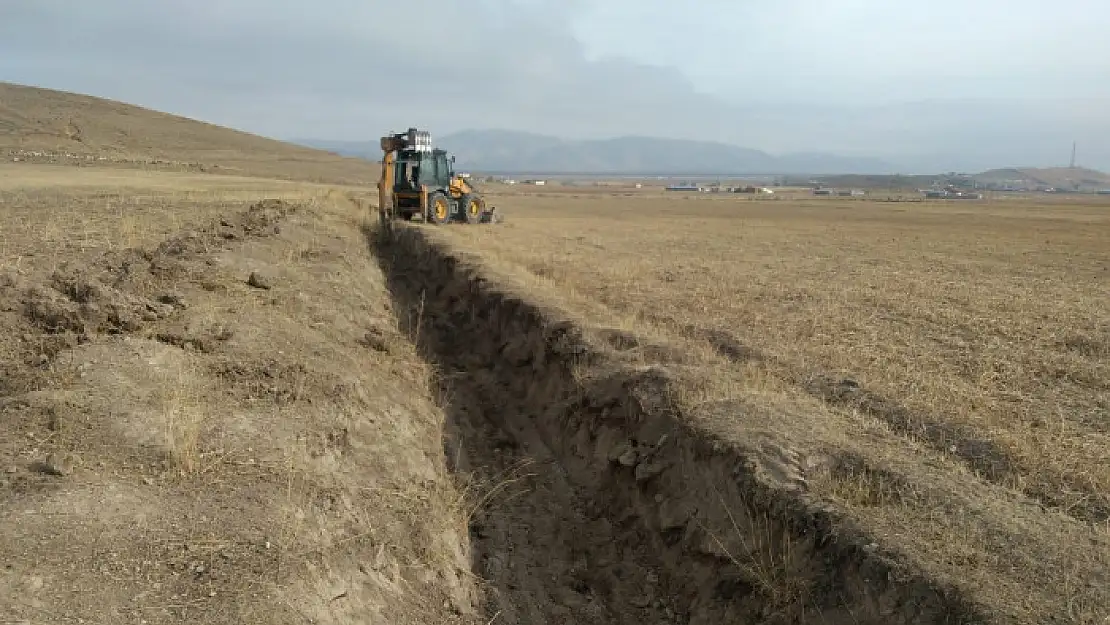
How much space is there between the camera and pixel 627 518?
271 inches

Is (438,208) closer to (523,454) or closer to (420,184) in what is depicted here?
A: (420,184)

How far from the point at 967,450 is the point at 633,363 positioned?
11.3 ft

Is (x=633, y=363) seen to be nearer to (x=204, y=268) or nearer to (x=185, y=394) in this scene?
(x=185, y=394)

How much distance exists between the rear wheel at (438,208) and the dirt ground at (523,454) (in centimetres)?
1237

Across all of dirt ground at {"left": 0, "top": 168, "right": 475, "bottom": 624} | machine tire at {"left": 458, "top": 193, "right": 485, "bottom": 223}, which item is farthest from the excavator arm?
dirt ground at {"left": 0, "top": 168, "right": 475, "bottom": 624}

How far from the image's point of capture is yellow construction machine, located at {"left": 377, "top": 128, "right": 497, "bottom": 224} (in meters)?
25.8

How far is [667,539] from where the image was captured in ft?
20.6

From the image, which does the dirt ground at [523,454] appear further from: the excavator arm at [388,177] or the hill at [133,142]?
the hill at [133,142]

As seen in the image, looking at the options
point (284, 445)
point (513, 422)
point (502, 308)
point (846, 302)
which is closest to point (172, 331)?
point (284, 445)

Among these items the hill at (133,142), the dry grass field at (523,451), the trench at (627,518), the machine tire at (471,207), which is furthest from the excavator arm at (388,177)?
the hill at (133,142)

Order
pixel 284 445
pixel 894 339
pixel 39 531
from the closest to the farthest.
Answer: pixel 39 531 < pixel 284 445 < pixel 894 339

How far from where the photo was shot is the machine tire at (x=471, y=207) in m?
27.2

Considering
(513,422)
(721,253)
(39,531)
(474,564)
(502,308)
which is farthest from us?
(721,253)

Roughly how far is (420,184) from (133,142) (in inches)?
2108
